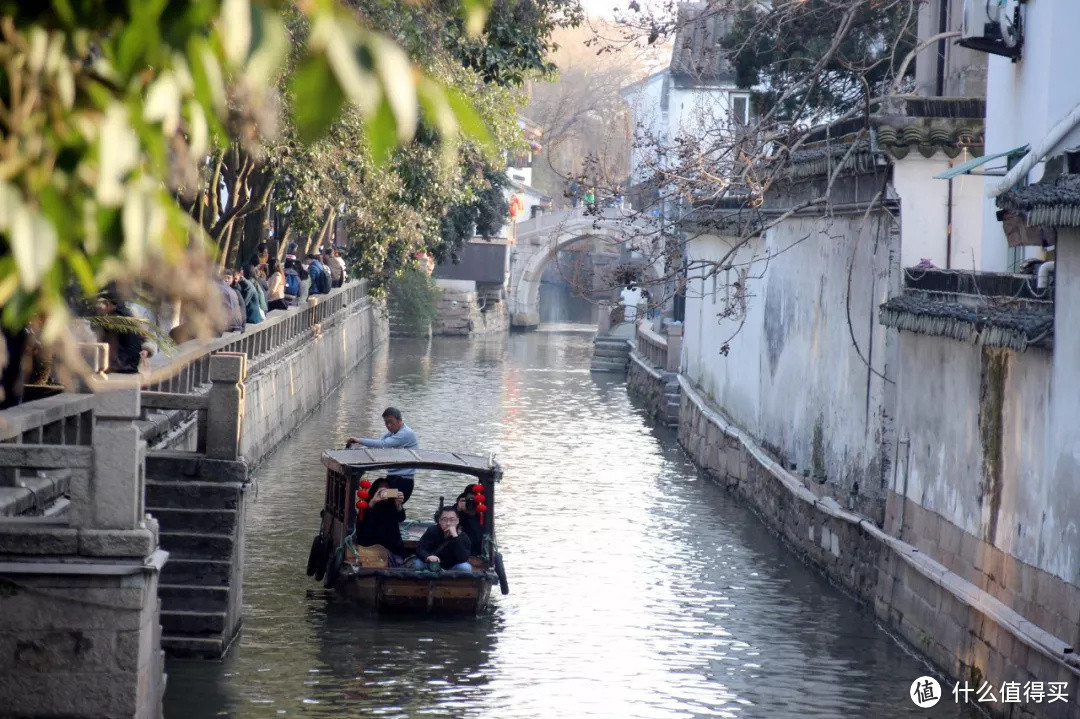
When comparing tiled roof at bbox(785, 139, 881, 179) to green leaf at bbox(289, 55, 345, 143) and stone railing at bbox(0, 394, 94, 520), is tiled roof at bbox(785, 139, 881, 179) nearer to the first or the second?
stone railing at bbox(0, 394, 94, 520)

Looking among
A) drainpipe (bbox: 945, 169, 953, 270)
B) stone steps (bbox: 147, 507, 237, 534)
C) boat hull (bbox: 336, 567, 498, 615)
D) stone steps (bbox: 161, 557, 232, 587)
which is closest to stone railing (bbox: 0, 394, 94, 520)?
stone steps (bbox: 147, 507, 237, 534)

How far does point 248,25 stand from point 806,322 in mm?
17035

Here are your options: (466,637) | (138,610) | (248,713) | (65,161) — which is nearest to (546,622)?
(466,637)

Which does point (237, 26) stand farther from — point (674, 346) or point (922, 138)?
point (674, 346)

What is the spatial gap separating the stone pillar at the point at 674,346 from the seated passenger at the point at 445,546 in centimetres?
1932

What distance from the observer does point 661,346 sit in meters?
35.8

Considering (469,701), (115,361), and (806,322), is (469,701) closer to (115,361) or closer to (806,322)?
(115,361)

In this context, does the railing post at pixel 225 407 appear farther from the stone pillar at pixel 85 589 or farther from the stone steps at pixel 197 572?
the stone pillar at pixel 85 589

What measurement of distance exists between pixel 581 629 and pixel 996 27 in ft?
22.9

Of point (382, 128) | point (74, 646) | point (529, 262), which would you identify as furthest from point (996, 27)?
point (529, 262)

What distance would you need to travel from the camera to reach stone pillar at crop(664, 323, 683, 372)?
3381 centimetres

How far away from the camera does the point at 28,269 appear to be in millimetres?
3264

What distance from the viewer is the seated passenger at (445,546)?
14711 mm

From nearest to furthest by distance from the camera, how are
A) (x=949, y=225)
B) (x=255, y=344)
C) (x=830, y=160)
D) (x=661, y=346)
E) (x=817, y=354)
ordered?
(x=949, y=225) → (x=830, y=160) → (x=817, y=354) → (x=255, y=344) → (x=661, y=346)
